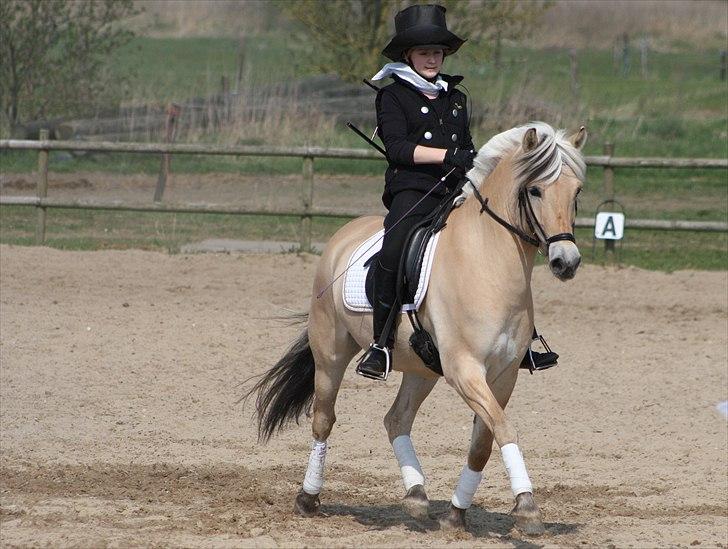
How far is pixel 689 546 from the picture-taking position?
561cm

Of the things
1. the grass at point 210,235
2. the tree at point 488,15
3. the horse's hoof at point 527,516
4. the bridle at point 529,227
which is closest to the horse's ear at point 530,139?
the bridle at point 529,227

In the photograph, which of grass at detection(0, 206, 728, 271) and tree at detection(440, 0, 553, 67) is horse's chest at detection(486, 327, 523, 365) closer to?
grass at detection(0, 206, 728, 271)

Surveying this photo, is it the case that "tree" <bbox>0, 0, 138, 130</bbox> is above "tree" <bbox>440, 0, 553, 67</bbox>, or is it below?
below

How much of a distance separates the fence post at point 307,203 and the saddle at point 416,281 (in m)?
7.72

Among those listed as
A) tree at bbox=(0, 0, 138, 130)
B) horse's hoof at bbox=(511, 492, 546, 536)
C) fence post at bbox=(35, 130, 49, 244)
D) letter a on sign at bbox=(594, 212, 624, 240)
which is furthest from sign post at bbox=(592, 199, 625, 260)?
tree at bbox=(0, 0, 138, 130)

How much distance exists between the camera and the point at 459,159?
5.69 meters

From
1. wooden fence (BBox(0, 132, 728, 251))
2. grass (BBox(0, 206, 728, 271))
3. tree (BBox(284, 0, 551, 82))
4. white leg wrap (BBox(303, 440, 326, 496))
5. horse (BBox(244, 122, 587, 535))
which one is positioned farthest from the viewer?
tree (BBox(284, 0, 551, 82))

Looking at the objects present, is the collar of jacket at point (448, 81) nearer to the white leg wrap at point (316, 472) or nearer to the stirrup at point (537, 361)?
the stirrup at point (537, 361)

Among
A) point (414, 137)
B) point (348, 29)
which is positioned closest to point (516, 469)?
point (414, 137)

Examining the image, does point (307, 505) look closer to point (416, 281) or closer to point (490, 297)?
point (416, 281)

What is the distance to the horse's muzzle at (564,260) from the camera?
16.2 feet

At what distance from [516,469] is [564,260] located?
3.12ft

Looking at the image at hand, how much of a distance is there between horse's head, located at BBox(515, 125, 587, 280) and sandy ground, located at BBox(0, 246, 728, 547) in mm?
1492

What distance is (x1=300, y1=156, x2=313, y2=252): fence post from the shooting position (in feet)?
44.4
